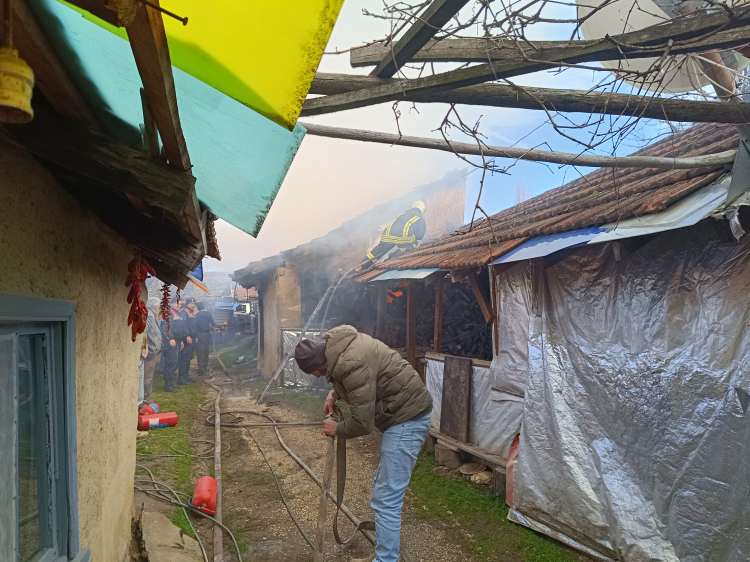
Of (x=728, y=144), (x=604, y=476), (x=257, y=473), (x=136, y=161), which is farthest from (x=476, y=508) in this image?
(x=136, y=161)

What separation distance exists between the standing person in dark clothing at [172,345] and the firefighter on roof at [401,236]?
5457 millimetres

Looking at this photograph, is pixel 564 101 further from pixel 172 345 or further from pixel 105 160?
pixel 172 345

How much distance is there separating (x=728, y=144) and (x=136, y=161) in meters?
5.26

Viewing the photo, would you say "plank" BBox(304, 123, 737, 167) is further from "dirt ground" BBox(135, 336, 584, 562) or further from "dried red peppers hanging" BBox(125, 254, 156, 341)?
"dirt ground" BBox(135, 336, 584, 562)

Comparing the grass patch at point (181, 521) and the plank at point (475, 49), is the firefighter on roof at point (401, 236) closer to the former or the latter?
the grass patch at point (181, 521)

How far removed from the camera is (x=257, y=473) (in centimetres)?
660

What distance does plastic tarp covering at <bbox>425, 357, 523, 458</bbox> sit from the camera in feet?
19.0

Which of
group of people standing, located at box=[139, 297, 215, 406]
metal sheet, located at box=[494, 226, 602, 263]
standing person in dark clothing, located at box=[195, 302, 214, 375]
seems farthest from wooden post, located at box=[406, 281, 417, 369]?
standing person in dark clothing, located at box=[195, 302, 214, 375]

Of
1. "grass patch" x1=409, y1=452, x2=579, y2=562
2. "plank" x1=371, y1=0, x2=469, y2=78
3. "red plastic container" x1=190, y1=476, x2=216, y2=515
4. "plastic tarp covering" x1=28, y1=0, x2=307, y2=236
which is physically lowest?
"grass patch" x1=409, y1=452, x2=579, y2=562

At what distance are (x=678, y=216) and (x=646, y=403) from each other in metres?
1.68

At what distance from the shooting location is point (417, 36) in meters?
2.26

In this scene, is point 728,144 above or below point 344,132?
above

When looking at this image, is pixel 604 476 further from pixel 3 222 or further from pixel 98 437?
pixel 3 222

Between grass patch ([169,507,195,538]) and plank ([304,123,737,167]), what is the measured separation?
13.8 ft
